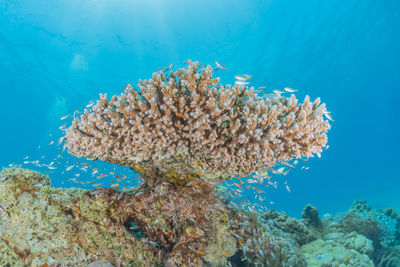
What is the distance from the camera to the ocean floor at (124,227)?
10.0 feet

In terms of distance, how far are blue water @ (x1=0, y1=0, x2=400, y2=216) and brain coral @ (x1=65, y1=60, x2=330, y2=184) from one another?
4214cm

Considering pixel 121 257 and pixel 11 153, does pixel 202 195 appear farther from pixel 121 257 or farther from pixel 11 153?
pixel 11 153

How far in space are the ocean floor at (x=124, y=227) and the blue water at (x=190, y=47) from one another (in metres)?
42.9

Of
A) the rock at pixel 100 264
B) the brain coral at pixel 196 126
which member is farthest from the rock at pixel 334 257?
the rock at pixel 100 264

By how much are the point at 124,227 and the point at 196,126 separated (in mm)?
2203

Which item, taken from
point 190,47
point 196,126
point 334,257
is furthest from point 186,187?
point 190,47

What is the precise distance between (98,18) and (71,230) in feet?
162

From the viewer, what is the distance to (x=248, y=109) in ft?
11.4

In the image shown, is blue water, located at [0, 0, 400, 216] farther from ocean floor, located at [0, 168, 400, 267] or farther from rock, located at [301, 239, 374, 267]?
ocean floor, located at [0, 168, 400, 267]

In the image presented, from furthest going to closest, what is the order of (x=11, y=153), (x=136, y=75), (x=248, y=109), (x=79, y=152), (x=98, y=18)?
1. (x=11, y=153)
2. (x=136, y=75)
3. (x=98, y=18)
4. (x=79, y=152)
5. (x=248, y=109)

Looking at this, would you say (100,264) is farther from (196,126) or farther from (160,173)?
(196,126)

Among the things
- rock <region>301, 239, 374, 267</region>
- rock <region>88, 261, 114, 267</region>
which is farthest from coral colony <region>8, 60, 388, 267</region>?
rock <region>301, 239, 374, 267</region>

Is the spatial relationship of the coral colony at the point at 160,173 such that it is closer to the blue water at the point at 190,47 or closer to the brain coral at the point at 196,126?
the brain coral at the point at 196,126

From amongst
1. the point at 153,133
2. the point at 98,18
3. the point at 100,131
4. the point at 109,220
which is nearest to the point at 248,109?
the point at 153,133
